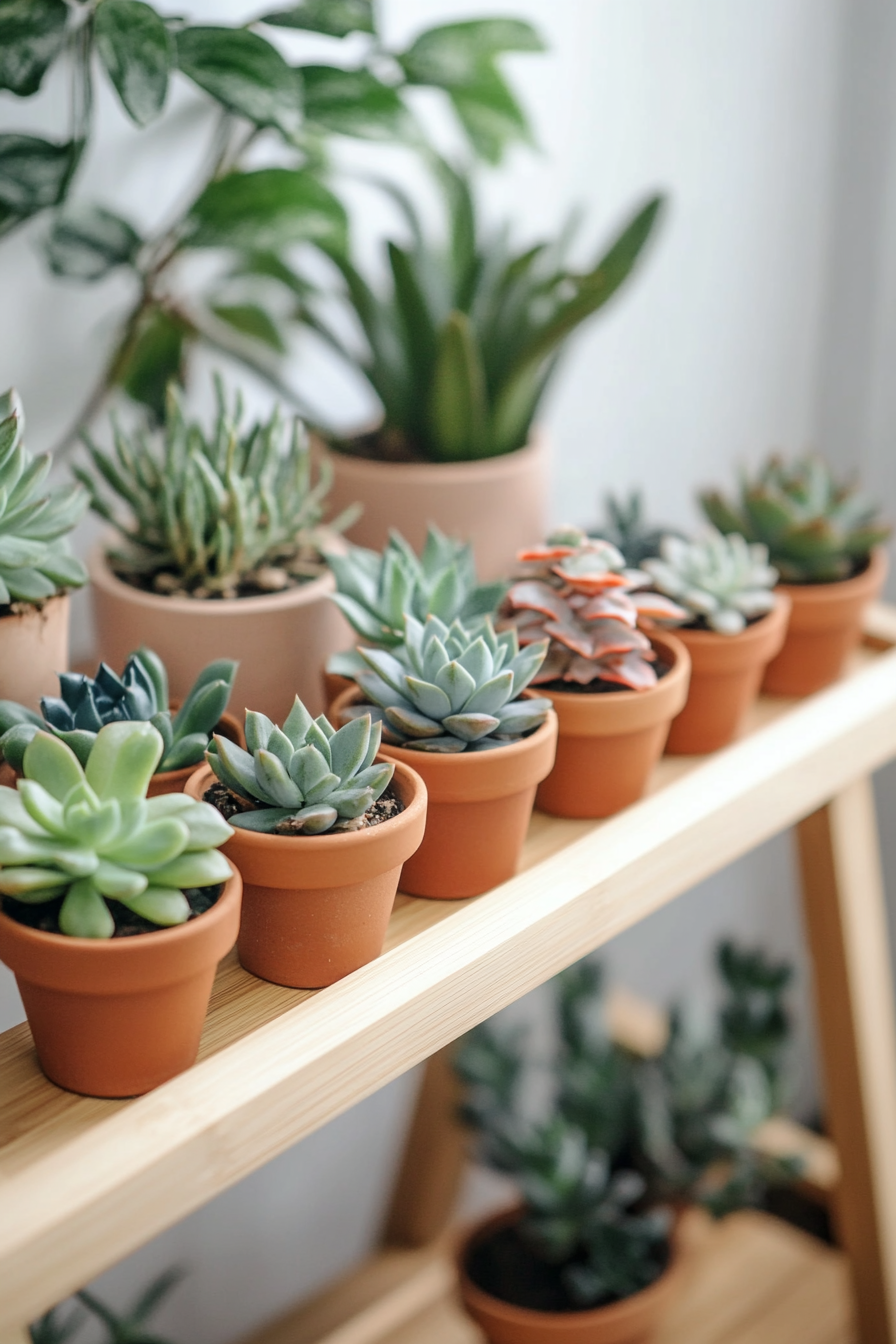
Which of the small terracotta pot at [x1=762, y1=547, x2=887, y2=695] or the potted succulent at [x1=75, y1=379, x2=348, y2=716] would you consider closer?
the potted succulent at [x1=75, y1=379, x2=348, y2=716]

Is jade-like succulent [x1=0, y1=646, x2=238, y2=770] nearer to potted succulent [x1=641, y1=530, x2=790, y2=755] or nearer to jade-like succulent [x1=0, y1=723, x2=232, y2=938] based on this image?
jade-like succulent [x1=0, y1=723, x2=232, y2=938]

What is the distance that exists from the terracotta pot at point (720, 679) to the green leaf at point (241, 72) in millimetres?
367

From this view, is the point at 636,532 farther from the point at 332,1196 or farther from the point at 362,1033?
the point at 332,1196

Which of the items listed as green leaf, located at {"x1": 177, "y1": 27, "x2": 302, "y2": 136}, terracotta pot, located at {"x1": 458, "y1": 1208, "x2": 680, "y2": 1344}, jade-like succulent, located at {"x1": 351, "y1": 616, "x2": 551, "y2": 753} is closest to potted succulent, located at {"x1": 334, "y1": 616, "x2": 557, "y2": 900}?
jade-like succulent, located at {"x1": 351, "y1": 616, "x2": 551, "y2": 753}

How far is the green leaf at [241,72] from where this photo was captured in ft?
2.05

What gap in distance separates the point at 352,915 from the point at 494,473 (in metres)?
0.36

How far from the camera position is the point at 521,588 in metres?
0.66

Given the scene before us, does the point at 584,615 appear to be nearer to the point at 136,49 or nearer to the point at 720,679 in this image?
the point at 720,679

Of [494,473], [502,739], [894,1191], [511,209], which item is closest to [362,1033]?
[502,739]

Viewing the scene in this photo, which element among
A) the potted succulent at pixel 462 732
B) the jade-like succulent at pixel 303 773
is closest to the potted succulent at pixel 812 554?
the potted succulent at pixel 462 732

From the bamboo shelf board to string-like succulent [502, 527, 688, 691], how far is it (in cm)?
9

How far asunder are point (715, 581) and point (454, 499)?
17 centimetres

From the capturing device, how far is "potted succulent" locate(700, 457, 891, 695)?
0.81 meters

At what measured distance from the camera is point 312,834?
52 cm
